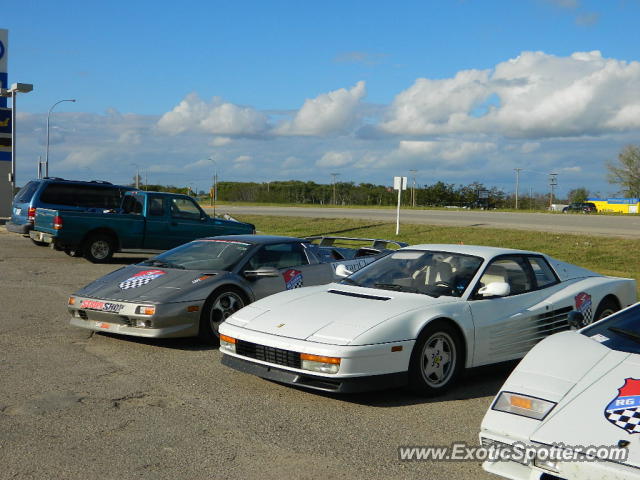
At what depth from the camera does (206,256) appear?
859 cm

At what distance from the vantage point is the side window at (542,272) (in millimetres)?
7102

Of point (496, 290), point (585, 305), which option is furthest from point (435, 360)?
point (585, 305)

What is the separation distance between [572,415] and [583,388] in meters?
0.26

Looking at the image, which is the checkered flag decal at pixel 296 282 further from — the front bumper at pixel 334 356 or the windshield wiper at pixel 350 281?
the front bumper at pixel 334 356

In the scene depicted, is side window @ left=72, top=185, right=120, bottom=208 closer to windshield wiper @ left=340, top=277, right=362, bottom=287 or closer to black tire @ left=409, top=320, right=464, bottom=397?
windshield wiper @ left=340, top=277, right=362, bottom=287

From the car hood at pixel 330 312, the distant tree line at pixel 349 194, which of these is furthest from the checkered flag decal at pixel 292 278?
the distant tree line at pixel 349 194

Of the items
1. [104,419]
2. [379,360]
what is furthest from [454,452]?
[104,419]

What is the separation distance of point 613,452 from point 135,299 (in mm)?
5299

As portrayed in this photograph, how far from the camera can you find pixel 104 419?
16.8 ft

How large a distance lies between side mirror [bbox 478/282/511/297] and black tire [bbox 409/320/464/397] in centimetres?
49

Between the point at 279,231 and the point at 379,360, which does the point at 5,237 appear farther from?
the point at 379,360

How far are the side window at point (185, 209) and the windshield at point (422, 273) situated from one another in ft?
37.5

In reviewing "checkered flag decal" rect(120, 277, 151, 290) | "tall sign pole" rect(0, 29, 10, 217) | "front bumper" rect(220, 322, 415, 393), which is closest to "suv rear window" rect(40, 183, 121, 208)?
"checkered flag decal" rect(120, 277, 151, 290)

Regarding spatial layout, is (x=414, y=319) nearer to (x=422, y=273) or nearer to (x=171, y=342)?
(x=422, y=273)
